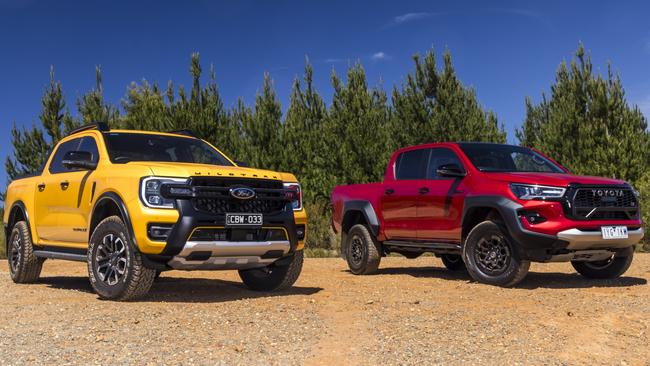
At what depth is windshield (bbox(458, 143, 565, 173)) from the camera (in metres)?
9.11

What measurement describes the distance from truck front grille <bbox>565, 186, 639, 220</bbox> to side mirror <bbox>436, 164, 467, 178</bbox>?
1.44 meters

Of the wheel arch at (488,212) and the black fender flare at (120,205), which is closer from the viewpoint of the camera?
the black fender flare at (120,205)

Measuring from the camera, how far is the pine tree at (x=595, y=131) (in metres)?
25.0

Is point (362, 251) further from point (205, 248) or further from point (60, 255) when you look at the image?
point (60, 255)

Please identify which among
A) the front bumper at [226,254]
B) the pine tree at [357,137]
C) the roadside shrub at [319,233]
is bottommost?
the roadside shrub at [319,233]

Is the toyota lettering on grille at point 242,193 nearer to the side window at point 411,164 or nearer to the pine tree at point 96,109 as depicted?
the side window at point 411,164

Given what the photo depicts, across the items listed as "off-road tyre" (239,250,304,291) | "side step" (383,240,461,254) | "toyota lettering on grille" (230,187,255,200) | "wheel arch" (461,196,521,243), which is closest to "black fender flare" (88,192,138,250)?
"toyota lettering on grille" (230,187,255,200)

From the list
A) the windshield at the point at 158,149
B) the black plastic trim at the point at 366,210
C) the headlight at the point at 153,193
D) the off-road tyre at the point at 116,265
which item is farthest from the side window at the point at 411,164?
the off-road tyre at the point at 116,265

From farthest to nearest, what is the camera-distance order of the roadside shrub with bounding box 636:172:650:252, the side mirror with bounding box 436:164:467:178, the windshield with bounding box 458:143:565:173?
the roadside shrub with bounding box 636:172:650:252, the windshield with bounding box 458:143:565:173, the side mirror with bounding box 436:164:467:178

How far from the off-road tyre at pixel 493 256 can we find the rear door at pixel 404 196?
1.25m

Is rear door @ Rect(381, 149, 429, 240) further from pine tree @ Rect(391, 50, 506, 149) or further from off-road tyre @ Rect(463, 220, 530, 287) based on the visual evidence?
pine tree @ Rect(391, 50, 506, 149)

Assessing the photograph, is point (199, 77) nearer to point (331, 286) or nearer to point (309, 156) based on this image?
point (309, 156)

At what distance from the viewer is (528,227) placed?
786cm

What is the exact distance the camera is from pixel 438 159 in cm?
959
